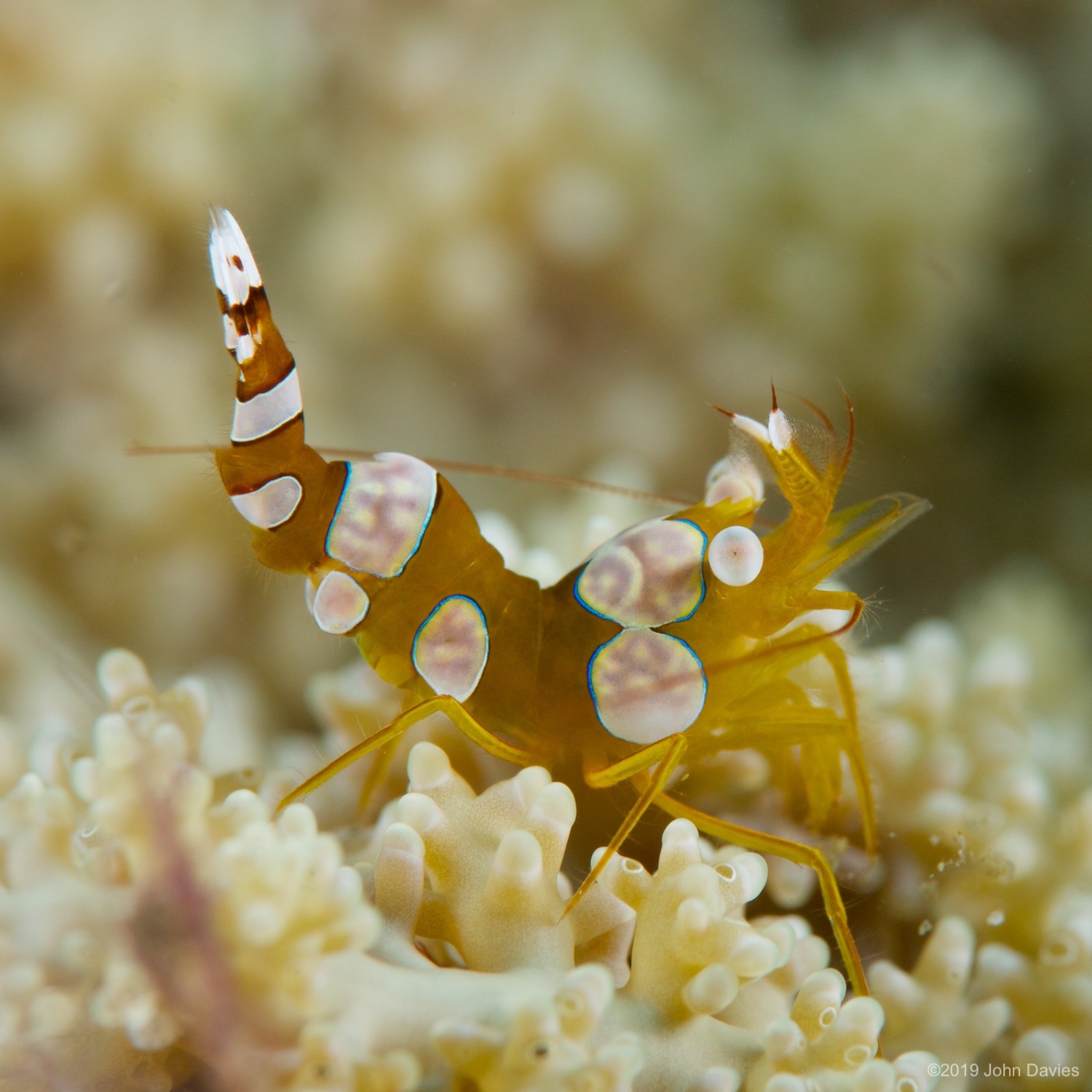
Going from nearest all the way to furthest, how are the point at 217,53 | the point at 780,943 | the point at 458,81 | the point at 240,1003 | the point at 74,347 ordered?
1. the point at 240,1003
2. the point at 780,943
3. the point at 74,347
4. the point at 217,53
5. the point at 458,81

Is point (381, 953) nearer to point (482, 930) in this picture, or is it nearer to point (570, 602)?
point (482, 930)

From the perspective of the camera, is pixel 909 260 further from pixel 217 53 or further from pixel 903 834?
pixel 217 53

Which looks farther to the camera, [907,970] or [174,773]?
[907,970]

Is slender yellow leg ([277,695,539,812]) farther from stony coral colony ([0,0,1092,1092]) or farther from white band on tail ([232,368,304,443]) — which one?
white band on tail ([232,368,304,443])

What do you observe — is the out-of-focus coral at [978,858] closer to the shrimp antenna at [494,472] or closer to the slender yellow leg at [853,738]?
the slender yellow leg at [853,738]

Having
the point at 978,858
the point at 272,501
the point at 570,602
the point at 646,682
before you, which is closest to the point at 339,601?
the point at 272,501

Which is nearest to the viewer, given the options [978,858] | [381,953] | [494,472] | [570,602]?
[381,953]

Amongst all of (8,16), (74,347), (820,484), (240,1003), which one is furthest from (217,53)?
(240,1003)
